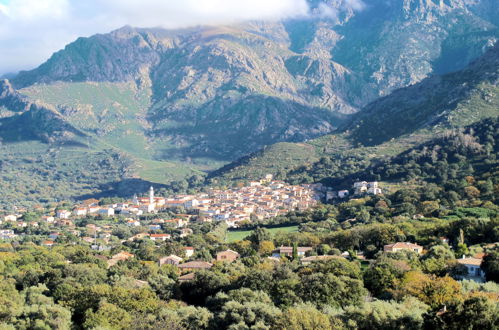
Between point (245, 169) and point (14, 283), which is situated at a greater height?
point (14, 283)

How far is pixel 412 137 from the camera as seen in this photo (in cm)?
15188

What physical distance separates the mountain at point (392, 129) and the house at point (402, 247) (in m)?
72.4

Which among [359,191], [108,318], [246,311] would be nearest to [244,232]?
[359,191]

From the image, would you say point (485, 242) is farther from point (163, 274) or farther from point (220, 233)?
point (220, 233)

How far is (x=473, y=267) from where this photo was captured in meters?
46.9

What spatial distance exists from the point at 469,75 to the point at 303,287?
144 metres

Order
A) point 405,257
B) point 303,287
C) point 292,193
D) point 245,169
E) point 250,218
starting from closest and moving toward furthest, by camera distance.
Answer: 1. point 303,287
2. point 405,257
3. point 250,218
4. point 292,193
5. point 245,169

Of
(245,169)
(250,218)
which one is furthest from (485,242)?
(245,169)

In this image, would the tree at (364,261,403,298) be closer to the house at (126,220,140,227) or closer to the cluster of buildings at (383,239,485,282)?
the cluster of buildings at (383,239,485,282)

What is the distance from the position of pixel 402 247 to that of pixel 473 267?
1167 cm

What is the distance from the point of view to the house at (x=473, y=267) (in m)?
46.0

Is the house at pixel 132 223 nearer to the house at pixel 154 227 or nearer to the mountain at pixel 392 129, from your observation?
the house at pixel 154 227

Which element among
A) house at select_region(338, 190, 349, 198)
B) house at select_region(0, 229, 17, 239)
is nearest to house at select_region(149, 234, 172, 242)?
house at select_region(0, 229, 17, 239)

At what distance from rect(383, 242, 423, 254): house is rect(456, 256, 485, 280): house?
8660mm
